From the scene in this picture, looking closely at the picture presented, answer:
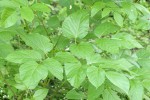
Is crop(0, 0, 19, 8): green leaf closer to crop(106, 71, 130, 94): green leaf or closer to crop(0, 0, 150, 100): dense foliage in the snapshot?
crop(0, 0, 150, 100): dense foliage

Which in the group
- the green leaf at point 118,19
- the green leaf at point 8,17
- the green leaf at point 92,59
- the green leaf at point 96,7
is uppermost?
the green leaf at point 8,17

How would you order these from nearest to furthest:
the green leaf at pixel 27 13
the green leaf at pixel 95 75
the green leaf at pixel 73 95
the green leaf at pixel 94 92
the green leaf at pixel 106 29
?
the green leaf at pixel 95 75
the green leaf at pixel 27 13
the green leaf at pixel 94 92
the green leaf at pixel 106 29
the green leaf at pixel 73 95

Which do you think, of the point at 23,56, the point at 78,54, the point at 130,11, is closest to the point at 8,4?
the point at 23,56

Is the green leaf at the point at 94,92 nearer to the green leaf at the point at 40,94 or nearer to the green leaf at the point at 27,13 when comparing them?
the green leaf at the point at 40,94

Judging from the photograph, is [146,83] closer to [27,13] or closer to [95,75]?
[95,75]

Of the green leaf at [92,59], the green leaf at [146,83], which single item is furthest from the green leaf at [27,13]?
the green leaf at [146,83]

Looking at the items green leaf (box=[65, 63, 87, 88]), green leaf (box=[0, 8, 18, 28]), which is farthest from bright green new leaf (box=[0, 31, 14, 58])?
green leaf (box=[65, 63, 87, 88])

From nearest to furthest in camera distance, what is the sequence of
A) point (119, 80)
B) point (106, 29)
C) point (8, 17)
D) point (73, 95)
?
point (119, 80), point (8, 17), point (106, 29), point (73, 95)
